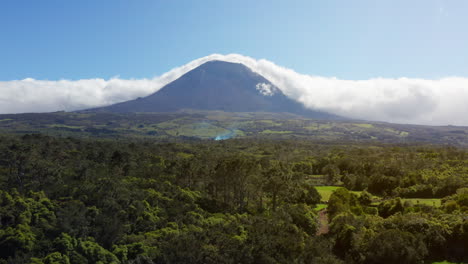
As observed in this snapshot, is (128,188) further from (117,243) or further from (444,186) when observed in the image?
(444,186)

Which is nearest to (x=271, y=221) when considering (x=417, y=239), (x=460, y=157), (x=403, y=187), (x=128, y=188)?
(x=417, y=239)

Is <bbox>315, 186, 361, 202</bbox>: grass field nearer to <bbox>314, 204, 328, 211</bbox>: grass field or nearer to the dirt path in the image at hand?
<bbox>314, 204, 328, 211</bbox>: grass field

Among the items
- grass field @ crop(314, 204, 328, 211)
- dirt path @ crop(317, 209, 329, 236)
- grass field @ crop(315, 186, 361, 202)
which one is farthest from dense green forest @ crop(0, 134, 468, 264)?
grass field @ crop(315, 186, 361, 202)

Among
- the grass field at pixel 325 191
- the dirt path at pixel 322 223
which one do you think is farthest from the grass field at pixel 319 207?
the grass field at pixel 325 191

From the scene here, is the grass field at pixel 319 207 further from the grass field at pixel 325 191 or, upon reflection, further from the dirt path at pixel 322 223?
the grass field at pixel 325 191

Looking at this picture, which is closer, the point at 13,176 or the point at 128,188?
the point at 128,188

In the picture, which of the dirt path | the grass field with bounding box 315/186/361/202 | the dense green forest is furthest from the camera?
the grass field with bounding box 315/186/361/202

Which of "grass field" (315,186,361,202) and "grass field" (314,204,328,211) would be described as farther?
"grass field" (315,186,361,202)

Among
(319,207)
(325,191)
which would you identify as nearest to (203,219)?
(319,207)
